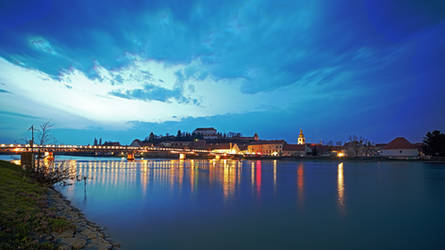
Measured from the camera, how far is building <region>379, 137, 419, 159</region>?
86.7 metres

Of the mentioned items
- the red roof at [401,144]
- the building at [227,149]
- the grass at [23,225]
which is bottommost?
the building at [227,149]

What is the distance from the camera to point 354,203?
15.7 meters

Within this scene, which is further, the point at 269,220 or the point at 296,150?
the point at 296,150

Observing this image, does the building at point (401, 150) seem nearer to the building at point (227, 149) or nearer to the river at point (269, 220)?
the building at point (227, 149)

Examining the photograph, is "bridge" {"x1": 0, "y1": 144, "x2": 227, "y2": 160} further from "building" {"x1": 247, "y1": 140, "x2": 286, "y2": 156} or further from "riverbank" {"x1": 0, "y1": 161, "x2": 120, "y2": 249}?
"riverbank" {"x1": 0, "y1": 161, "x2": 120, "y2": 249}

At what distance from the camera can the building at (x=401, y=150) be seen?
8669cm

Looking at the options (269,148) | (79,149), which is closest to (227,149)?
(269,148)

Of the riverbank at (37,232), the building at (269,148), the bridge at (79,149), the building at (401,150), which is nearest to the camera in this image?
the riverbank at (37,232)

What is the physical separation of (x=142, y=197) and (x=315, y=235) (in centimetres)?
1130

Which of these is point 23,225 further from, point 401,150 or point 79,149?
point 401,150

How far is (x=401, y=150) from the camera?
88812 millimetres

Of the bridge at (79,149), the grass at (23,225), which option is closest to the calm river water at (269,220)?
the grass at (23,225)

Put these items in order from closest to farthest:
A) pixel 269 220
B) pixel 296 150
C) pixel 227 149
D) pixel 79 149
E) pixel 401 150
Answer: pixel 269 220, pixel 79 149, pixel 401 150, pixel 296 150, pixel 227 149

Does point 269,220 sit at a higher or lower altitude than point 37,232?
lower
